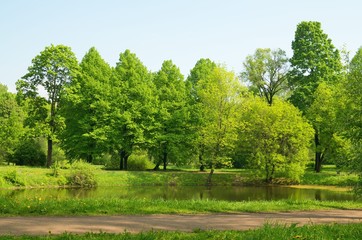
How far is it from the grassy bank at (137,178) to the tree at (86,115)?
421 centimetres

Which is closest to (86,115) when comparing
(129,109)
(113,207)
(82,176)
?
(129,109)

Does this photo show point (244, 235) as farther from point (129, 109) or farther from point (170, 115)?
point (170, 115)

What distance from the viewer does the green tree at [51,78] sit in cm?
4216

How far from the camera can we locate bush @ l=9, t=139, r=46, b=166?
155ft

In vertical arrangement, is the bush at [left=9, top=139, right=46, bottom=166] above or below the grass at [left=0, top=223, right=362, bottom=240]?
above

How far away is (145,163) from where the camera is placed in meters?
50.8

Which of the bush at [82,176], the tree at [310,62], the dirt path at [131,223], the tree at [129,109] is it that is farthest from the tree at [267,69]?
the dirt path at [131,223]

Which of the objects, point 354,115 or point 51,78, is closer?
point 354,115

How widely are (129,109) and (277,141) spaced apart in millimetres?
17171

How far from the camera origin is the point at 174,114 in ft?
158

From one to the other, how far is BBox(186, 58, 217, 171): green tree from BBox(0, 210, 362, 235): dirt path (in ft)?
93.2

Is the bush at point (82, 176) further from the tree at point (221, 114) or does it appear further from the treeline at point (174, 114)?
the tree at point (221, 114)

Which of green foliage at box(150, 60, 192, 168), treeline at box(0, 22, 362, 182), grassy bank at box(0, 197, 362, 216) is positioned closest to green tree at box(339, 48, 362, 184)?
grassy bank at box(0, 197, 362, 216)

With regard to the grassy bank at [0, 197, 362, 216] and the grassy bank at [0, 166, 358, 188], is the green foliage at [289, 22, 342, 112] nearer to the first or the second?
the grassy bank at [0, 166, 358, 188]
